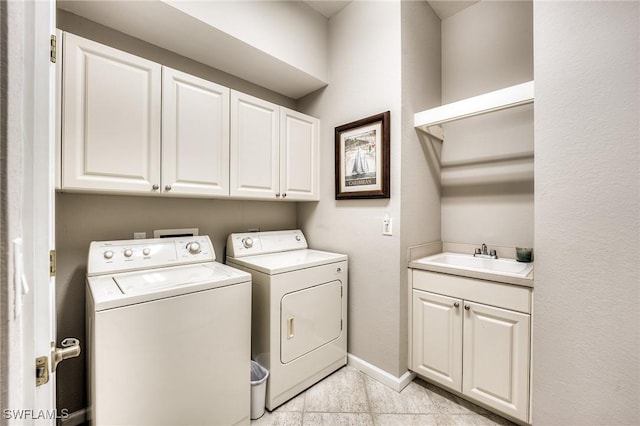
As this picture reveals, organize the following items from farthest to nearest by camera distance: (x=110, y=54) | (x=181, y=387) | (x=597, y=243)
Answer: (x=110, y=54), (x=181, y=387), (x=597, y=243)

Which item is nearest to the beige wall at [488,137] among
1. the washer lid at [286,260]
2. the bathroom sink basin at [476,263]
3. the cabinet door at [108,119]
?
the bathroom sink basin at [476,263]

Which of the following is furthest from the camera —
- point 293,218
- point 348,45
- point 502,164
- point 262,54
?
point 293,218

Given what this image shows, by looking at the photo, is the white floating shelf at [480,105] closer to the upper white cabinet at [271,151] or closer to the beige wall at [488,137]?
the beige wall at [488,137]

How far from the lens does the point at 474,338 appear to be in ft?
5.59

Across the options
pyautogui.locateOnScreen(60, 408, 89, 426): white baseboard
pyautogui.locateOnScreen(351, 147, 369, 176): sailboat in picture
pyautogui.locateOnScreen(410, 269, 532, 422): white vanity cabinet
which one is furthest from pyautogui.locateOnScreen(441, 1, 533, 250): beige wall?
pyautogui.locateOnScreen(60, 408, 89, 426): white baseboard

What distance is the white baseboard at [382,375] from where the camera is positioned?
1956mm

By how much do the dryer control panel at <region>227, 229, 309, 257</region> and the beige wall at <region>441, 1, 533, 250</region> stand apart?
4.32 ft

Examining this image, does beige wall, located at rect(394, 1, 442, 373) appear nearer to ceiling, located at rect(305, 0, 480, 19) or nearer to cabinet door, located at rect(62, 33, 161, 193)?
ceiling, located at rect(305, 0, 480, 19)

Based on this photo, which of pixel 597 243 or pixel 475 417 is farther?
pixel 475 417

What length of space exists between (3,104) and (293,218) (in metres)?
2.42

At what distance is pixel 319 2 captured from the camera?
2256 mm

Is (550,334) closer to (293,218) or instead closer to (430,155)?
(430,155)

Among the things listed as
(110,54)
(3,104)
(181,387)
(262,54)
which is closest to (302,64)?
(262,54)

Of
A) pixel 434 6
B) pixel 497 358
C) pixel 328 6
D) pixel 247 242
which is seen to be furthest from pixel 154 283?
pixel 434 6
